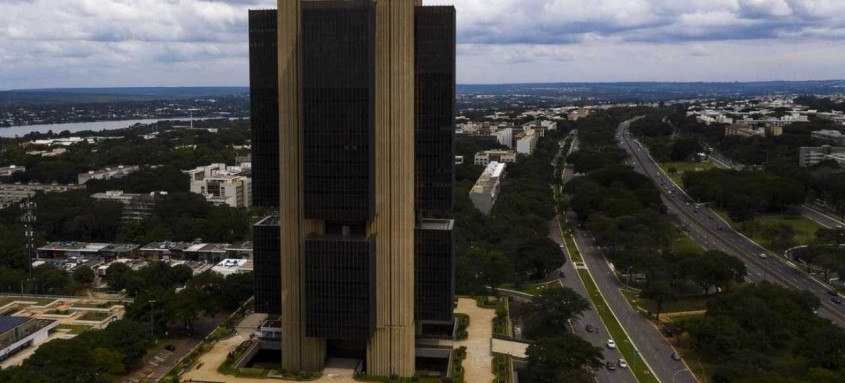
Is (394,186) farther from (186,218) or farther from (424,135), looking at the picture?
(186,218)

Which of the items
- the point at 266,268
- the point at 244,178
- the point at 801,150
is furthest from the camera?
the point at 801,150

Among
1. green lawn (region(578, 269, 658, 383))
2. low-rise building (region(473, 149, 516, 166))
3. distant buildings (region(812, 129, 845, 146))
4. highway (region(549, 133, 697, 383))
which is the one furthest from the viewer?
distant buildings (region(812, 129, 845, 146))

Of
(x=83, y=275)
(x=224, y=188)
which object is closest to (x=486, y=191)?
(x=224, y=188)

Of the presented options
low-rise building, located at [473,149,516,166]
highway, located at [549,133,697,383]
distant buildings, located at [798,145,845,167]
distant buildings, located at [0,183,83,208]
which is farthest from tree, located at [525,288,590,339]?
distant buildings, located at [798,145,845,167]

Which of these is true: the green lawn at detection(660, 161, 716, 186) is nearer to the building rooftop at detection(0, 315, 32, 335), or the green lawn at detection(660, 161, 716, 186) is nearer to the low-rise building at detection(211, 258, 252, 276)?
the low-rise building at detection(211, 258, 252, 276)

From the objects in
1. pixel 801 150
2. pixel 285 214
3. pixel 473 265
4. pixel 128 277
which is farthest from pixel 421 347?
pixel 801 150
